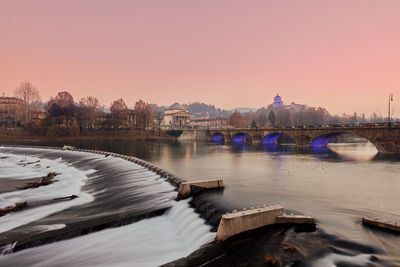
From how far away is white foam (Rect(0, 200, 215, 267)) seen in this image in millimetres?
10602

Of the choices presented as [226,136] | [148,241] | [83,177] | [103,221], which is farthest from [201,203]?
[226,136]

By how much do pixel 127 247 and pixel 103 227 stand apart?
2859 millimetres

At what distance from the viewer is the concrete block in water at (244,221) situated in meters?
11.0

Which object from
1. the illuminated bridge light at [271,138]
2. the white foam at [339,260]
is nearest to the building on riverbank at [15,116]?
the illuminated bridge light at [271,138]

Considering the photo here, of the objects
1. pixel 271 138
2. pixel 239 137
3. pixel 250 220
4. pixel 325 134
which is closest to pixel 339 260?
pixel 250 220

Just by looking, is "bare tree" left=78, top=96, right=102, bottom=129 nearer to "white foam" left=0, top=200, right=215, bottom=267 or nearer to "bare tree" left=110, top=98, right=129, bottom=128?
"bare tree" left=110, top=98, right=129, bottom=128

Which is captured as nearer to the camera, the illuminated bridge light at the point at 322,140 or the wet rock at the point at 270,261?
the wet rock at the point at 270,261

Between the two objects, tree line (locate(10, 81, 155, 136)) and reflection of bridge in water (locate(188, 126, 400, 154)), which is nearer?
reflection of bridge in water (locate(188, 126, 400, 154))

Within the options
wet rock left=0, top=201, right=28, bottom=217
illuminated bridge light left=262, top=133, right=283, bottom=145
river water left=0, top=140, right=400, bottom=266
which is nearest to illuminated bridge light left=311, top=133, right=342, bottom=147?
illuminated bridge light left=262, top=133, right=283, bottom=145

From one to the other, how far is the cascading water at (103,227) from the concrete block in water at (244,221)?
90cm

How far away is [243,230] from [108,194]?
14.2 meters

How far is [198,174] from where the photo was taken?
3269cm

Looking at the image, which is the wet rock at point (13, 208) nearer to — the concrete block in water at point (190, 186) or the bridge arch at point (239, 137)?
the concrete block in water at point (190, 186)

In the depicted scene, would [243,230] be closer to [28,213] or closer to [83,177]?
[28,213]
